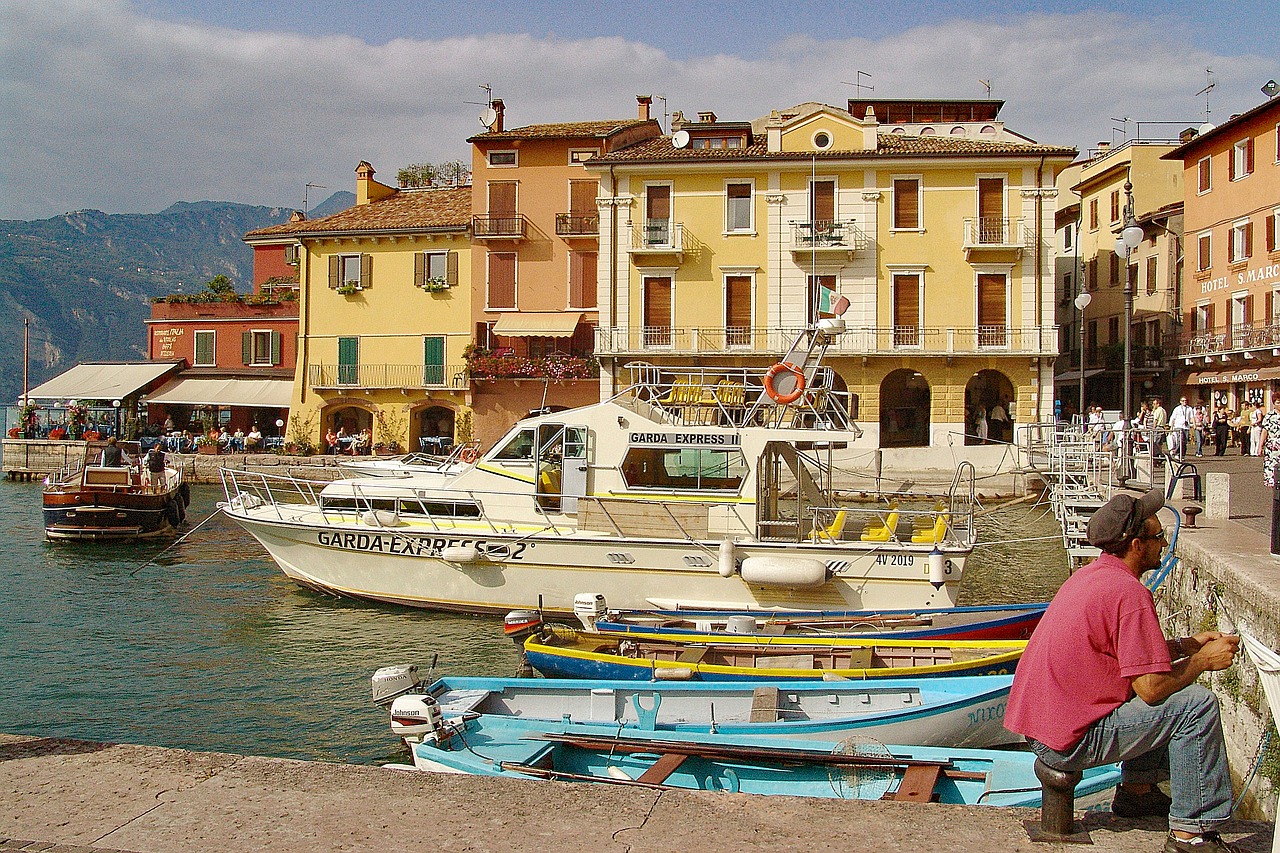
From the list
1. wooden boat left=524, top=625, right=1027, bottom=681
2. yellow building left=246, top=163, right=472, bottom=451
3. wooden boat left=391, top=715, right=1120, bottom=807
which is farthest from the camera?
yellow building left=246, top=163, right=472, bottom=451

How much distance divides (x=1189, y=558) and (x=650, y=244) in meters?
27.4

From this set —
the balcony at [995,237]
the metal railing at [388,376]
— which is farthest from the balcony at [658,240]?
the balcony at [995,237]

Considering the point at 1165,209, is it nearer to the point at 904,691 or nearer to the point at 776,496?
the point at 776,496

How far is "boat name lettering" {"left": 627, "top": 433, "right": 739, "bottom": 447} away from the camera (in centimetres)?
1464

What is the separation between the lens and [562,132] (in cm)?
4066

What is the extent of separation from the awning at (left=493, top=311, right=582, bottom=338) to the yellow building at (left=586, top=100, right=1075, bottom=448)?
113 inches

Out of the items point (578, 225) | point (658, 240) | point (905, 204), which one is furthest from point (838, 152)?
point (578, 225)

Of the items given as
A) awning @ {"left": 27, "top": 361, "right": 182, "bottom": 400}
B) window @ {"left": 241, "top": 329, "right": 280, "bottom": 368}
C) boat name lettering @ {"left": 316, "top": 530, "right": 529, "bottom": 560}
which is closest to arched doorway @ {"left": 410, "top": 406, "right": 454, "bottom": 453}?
window @ {"left": 241, "top": 329, "right": 280, "bottom": 368}

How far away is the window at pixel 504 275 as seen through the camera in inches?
1619

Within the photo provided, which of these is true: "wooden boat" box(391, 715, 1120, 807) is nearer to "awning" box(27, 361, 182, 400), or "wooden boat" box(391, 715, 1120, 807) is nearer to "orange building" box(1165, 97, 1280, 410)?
"orange building" box(1165, 97, 1280, 410)

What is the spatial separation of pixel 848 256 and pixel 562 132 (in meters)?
13.0

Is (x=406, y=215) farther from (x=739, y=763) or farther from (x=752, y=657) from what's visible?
(x=739, y=763)

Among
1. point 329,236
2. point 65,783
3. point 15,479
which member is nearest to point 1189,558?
point 65,783

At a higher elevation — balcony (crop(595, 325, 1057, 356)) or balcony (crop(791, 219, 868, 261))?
balcony (crop(791, 219, 868, 261))
